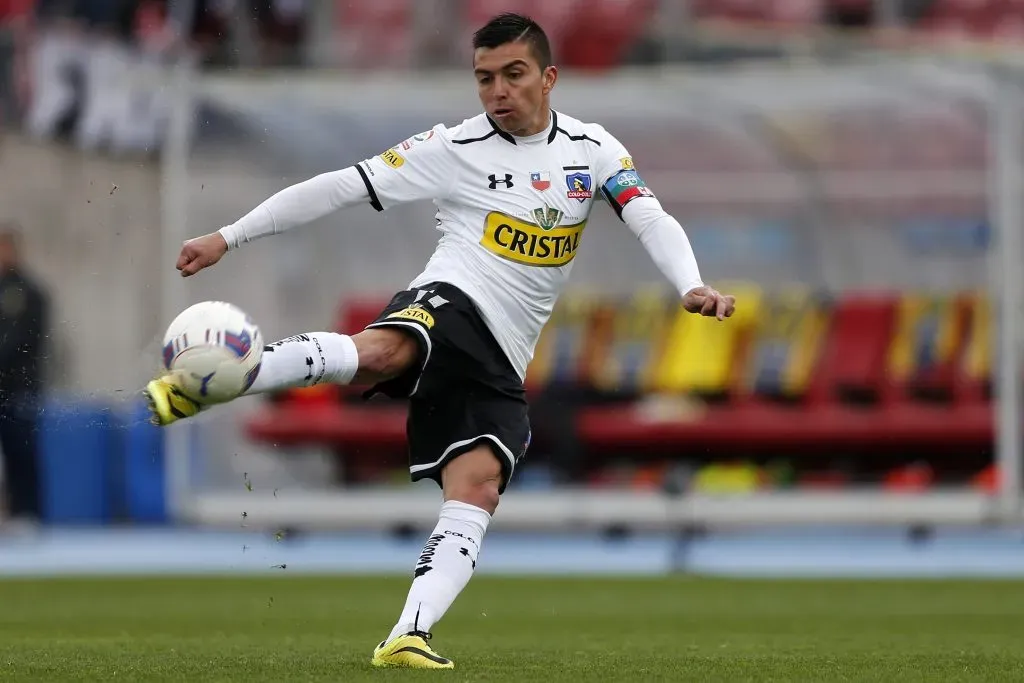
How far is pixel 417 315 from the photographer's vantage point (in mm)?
6086

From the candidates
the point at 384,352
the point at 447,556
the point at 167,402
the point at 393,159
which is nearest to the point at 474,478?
the point at 447,556

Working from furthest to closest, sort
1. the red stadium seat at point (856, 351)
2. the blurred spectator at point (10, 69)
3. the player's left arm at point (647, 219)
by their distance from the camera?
1. the blurred spectator at point (10, 69)
2. the red stadium seat at point (856, 351)
3. the player's left arm at point (647, 219)

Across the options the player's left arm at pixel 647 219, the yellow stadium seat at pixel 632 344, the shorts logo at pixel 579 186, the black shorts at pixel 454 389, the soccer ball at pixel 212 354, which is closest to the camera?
the soccer ball at pixel 212 354

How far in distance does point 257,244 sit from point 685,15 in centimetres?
562

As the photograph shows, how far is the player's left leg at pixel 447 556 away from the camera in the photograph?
5.93 meters

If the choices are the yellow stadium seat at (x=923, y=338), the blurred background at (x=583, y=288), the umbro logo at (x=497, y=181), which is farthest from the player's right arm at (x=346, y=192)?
the yellow stadium seat at (x=923, y=338)

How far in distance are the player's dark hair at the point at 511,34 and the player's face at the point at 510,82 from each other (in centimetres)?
2

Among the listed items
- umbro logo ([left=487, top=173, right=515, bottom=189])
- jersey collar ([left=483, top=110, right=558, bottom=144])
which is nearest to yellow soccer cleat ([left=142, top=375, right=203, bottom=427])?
umbro logo ([left=487, top=173, right=515, bottom=189])

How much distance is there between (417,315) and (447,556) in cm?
80

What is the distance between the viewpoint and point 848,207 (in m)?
17.9

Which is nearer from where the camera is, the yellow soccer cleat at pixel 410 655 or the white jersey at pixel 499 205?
the yellow soccer cleat at pixel 410 655

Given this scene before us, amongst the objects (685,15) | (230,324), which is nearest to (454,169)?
(230,324)

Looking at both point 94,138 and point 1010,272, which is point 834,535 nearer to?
point 1010,272

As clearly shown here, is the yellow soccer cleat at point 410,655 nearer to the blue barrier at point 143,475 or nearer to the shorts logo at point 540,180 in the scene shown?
the shorts logo at point 540,180
